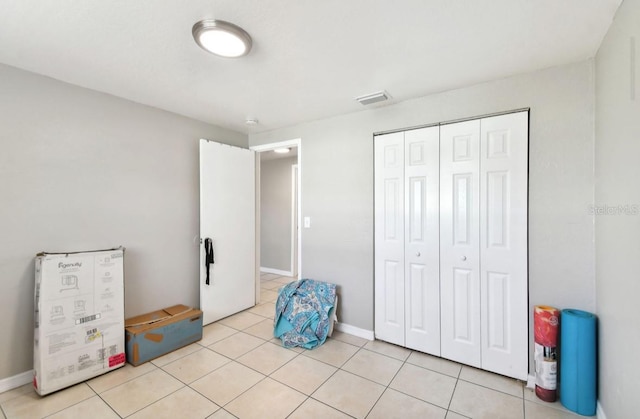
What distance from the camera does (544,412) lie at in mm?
1820

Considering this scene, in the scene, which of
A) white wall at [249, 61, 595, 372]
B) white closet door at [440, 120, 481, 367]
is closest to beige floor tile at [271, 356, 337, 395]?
white wall at [249, 61, 595, 372]

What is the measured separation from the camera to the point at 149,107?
286cm

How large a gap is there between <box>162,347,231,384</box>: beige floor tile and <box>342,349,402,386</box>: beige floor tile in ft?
3.80

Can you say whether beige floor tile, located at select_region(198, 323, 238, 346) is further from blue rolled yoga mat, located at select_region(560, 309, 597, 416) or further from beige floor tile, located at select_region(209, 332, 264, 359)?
blue rolled yoga mat, located at select_region(560, 309, 597, 416)

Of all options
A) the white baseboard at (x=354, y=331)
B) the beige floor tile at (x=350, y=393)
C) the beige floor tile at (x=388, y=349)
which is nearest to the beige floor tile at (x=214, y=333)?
the white baseboard at (x=354, y=331)

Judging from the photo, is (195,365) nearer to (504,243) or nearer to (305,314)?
(305,314)

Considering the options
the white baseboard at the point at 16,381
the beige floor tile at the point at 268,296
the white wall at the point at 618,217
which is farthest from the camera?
the beige floor tile at the point at 268,296

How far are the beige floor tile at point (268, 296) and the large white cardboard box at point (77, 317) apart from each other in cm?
197

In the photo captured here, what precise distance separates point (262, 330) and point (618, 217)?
314 cm

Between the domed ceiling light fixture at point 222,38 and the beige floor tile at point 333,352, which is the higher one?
the domed ceiling light fixture at point 222,38

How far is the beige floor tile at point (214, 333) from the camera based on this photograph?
2865 millimetres

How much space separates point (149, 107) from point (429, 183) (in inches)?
117

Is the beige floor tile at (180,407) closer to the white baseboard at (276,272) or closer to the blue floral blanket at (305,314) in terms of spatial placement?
the blue floral blanket at (305,314)

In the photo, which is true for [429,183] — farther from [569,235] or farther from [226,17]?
[226,17]
